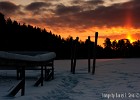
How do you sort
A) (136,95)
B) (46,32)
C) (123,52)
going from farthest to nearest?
(123,52) < (46,32) < (136,95)

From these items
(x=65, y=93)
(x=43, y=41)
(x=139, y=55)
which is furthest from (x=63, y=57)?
(x=65, y=93)

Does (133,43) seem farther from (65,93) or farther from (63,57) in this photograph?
(65,93)

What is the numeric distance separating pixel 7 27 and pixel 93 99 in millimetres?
72377

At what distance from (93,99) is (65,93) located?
1.73 meters

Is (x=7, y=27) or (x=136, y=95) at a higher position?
(x=7, y=27)

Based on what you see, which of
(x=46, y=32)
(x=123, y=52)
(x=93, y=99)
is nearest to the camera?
(x=93, y=99)

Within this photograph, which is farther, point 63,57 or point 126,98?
point 63,57

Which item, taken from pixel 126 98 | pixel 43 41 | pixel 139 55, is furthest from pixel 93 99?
pixel 139 55

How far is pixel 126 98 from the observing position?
10.8m

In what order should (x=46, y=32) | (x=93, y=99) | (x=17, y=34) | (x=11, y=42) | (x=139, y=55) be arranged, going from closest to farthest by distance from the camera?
(x=93, y=99) → (x=11, y=42) → (x=17, y=34) → (x=46, y=32) → (x=139, y=55)

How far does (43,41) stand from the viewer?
296 ft

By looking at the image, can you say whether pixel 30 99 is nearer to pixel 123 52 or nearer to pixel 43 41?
pixel 43 41

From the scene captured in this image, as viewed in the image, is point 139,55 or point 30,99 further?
point 139,55

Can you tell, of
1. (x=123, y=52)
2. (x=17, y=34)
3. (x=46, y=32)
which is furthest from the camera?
(x=123, y=52)
